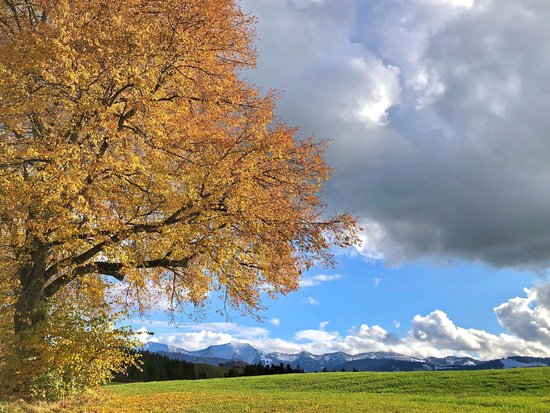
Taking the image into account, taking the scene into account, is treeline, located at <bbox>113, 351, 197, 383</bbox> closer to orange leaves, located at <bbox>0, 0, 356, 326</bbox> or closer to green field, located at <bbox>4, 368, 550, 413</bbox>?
green field, located at <bbox>4, 368, 550, 413</bbox>

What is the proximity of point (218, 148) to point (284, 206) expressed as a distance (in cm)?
349

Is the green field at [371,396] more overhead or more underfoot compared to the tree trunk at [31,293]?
more underfoot

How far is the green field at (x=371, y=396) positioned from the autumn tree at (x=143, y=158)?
6028 mm

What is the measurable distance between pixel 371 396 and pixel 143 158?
2097cm

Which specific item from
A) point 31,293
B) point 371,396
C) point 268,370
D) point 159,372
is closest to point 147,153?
point 31,293

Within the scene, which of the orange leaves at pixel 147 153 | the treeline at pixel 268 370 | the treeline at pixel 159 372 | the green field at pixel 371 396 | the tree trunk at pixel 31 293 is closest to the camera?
the orange leaves at pixel 147 153

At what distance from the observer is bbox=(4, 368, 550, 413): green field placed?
69.6ft

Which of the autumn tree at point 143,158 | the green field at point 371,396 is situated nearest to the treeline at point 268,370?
the green field at point 371,396

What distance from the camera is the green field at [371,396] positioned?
21203 millimetres

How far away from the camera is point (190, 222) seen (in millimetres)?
17500

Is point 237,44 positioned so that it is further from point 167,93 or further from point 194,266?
point 194,266

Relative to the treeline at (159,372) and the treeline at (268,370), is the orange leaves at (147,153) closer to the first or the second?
the treeline at (268,370)

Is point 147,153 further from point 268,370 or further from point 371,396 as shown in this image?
point 268,370

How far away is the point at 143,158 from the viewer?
18094 millimetres
